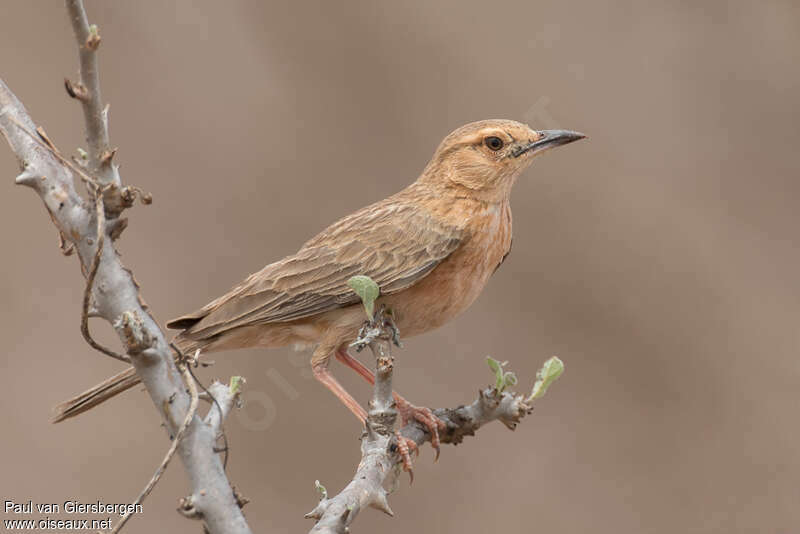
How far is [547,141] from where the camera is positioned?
13.6 feet

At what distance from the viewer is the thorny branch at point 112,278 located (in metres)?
1.91

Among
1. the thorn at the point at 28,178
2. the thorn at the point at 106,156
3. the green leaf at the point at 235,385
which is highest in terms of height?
the thorn at the point at 28,178

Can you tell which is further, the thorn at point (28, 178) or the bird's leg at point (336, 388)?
the bird's leg at point (336, 388)

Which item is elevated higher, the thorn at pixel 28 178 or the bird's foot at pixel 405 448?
the thorn at pixel 28 178

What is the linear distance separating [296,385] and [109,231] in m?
3.85

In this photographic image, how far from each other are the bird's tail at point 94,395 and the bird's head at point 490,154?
1.84 metres

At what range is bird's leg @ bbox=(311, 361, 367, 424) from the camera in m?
3.96

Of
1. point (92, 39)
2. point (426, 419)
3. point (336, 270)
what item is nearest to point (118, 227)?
point (92, 39)

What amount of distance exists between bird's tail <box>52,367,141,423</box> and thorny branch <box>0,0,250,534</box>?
54.2 inches

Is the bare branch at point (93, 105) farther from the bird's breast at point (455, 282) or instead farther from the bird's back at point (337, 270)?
the bird's breast at point (455, 282)

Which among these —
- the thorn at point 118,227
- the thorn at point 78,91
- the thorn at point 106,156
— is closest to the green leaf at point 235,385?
the thorn at point 118,227

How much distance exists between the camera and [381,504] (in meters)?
2.57

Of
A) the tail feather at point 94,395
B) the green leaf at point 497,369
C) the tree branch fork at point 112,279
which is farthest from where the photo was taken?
the tail feather at point 94,395

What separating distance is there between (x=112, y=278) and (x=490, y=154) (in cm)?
264
